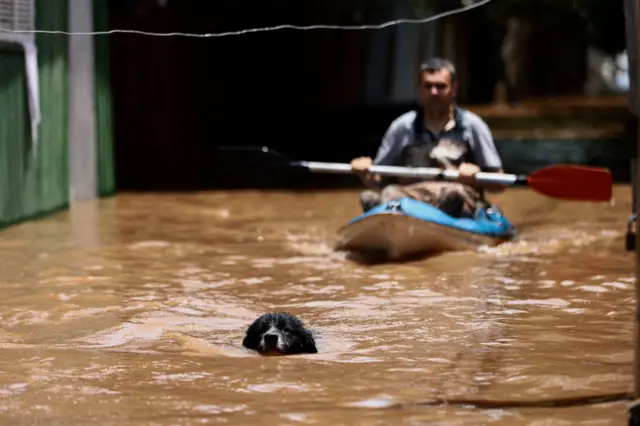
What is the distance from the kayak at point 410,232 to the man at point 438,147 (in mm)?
188

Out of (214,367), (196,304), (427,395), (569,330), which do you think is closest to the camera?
(427,395)

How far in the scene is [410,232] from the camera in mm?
9594

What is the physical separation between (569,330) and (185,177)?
10896mm

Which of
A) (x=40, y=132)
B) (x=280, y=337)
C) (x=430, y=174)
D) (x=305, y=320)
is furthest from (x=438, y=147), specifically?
(x=40, y=132)

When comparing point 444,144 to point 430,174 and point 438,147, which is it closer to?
point 438,147

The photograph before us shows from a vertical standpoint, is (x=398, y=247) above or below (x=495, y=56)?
below

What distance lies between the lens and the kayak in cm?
959

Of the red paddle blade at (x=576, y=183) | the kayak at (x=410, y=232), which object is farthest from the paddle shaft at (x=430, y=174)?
the red paddle blade at (x=576, y=183)

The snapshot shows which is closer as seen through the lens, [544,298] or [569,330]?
[569,330]

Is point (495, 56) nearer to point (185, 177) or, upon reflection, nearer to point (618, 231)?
point (185, 177)

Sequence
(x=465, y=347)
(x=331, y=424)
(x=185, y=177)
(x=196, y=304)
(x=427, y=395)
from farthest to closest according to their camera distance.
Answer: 1. (x=185, y=177)
2. (x=196, y=304)
3. (x=465, y=347)
4. (x=427, y=395)
5. (x=331, y=424)

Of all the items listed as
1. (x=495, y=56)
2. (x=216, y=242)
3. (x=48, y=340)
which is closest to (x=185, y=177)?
(x=216, y=242)

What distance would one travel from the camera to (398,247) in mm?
9727

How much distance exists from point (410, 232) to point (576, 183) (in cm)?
230
